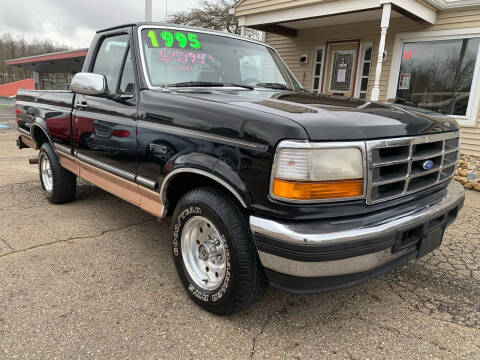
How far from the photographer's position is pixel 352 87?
8898mm

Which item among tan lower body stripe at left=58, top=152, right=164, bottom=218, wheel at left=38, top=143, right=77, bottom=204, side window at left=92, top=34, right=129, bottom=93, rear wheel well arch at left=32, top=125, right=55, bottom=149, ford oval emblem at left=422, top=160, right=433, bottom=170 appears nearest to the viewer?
ford oval emblem at left=422, top=160, right=433, bottom=170

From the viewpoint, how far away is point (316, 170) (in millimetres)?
1851

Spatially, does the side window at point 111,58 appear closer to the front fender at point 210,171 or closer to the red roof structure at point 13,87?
the front fender at point 210,171

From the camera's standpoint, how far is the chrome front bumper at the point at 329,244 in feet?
5.94

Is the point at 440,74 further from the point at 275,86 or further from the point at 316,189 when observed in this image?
the point at 316,189

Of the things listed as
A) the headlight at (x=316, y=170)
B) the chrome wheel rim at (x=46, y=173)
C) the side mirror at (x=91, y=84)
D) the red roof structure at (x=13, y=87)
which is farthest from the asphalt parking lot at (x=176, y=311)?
the red roof structure at (x=13, y=87)

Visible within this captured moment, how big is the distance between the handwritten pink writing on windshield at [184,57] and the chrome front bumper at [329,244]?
5.50 feet

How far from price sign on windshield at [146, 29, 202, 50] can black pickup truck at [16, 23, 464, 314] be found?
0.04ft

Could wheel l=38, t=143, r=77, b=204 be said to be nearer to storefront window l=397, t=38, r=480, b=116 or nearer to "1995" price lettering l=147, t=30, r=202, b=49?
"1995" price lettering l=147, t=30, r=202, b=49

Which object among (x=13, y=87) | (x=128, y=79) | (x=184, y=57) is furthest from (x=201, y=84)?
(x=13, y=87)

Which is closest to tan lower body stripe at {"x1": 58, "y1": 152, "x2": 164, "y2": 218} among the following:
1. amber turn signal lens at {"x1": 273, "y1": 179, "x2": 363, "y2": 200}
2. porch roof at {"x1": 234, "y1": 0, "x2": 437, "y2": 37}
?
amber turn signal lens at {"x1": 273, "y1": 179, "x2": 363, "y2": 200}

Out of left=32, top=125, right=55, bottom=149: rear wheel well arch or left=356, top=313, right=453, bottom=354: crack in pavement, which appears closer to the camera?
left=356, top=313, right=453, bottom=354: crack in pavement

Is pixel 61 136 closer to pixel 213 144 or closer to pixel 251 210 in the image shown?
pixel 213 144

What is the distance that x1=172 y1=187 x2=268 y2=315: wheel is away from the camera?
2094mm
